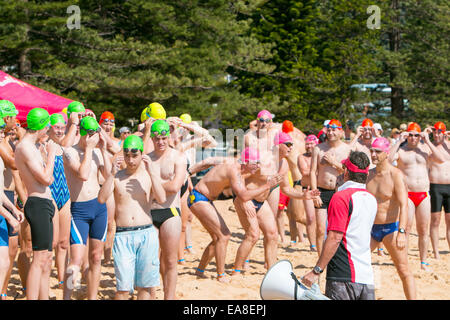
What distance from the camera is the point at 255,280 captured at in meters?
7.64

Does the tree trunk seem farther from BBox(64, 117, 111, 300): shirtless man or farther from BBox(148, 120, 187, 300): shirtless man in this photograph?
BBox(64, 117, 111, 300): shirtless man

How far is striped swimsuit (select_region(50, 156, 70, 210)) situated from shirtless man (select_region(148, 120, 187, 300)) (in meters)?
0.91

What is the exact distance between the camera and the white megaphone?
13.9 feet

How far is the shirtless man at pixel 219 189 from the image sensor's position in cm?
723

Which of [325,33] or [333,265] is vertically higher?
[325,33]

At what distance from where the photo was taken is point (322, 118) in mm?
22000

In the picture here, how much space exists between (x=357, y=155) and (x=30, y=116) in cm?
292

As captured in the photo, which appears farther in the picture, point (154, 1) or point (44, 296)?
point (154, 1)

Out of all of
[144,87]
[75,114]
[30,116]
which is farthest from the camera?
[144,87]

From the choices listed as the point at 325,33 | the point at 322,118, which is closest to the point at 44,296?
the point at 322,118

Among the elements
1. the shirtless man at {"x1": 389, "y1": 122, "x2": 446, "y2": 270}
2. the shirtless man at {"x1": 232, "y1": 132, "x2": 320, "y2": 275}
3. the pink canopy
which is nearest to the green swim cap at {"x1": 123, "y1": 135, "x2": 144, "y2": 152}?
the shirtless man at {"x1": 232, "y1": 132, "x2": 320, "y2": 275}

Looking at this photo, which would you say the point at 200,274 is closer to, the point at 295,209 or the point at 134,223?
the point at 134,223

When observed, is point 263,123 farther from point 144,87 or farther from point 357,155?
point 144,87

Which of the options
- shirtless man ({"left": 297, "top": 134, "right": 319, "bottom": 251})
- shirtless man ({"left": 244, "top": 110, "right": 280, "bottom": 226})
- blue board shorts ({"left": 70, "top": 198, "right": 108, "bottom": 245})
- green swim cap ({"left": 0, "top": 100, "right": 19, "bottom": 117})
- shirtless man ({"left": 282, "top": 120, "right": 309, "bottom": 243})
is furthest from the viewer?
shirtless man ({"left": 282, "top": 120, "right": 309, "bottom": 243})
